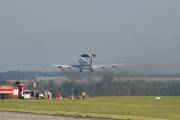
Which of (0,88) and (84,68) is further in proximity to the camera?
(84,68)

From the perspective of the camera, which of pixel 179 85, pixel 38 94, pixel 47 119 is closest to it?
pixel 47 119

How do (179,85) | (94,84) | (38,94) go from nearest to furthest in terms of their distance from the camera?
(38,94), (94,84), (179,85)

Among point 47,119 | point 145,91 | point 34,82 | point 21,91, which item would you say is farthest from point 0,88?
point 47,119

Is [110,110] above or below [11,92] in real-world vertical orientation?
below

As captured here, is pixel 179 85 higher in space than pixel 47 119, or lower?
higher

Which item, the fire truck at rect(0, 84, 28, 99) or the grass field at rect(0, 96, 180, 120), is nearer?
the grass field at rect(0, 96, 180, 120)

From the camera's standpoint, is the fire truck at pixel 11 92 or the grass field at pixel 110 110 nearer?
the grass field at pixel 110 110

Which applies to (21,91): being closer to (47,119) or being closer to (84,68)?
(84,68)

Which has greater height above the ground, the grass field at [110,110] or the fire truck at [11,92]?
the fire truck at [11,92]

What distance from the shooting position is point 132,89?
159 meters

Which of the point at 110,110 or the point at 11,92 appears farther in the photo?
the point at 11,92

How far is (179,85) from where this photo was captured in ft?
538

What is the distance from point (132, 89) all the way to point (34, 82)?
2583 cm

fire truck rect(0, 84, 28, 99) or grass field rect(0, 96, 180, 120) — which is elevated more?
fire truck rect(0, 84, 28, 99)
